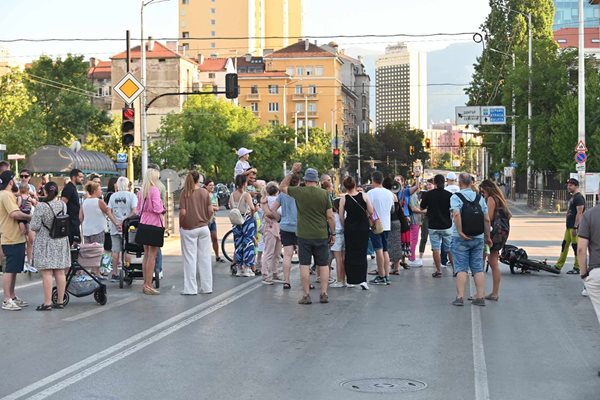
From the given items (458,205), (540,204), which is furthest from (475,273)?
(540,204)

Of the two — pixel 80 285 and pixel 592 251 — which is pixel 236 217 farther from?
pixel 592 251

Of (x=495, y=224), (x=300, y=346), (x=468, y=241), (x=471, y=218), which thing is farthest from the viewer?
(x=495, y=224)

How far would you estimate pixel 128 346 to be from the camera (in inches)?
392

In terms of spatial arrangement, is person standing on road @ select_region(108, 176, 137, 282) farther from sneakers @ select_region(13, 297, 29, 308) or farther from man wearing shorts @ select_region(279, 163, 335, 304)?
man wearing shorts @ select_region(279, 163, 335, 304)

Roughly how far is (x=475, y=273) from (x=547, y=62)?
161ft

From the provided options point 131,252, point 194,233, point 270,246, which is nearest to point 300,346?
point 194,233

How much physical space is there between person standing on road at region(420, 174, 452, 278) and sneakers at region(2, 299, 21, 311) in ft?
25.2

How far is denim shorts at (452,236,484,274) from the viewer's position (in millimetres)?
13227

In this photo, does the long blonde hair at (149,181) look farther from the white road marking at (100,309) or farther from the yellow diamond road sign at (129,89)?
the yellow diamond road sign at (129,89)

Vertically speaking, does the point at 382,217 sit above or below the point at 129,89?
below

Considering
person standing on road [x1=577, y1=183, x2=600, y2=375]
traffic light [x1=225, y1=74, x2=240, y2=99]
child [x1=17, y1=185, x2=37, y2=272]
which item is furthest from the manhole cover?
traffic light [x1=225, y1=74, x2=240, y2=99]

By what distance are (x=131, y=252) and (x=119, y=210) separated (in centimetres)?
116

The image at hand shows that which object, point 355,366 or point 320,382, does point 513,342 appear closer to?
point 355,366

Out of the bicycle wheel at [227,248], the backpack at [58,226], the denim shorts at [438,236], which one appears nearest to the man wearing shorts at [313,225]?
the backpack at [58,226]
